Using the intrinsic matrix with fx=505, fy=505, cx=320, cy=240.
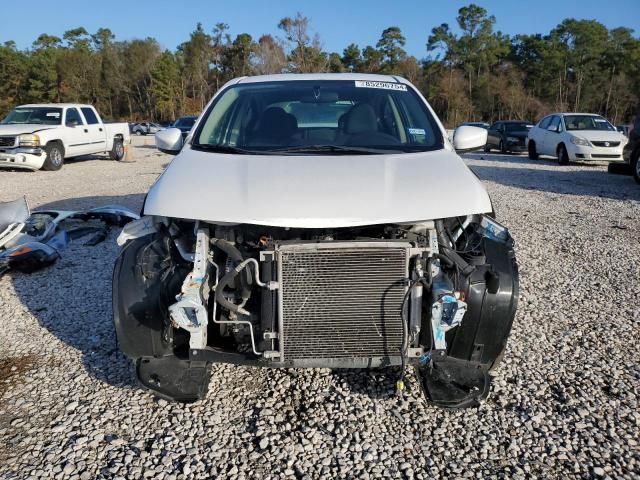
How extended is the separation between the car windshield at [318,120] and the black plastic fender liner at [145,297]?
94cm

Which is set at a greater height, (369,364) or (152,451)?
(369,364)

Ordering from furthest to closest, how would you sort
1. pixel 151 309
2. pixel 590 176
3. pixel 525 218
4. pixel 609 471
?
pixel 590 176, pixel 525 218, pixel 151 309, pixel 609 471

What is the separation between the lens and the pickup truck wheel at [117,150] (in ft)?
57.7

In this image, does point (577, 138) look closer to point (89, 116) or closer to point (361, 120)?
point (361, 120)

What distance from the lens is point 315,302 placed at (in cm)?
245

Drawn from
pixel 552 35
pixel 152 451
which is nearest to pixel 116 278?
pixel 152 451

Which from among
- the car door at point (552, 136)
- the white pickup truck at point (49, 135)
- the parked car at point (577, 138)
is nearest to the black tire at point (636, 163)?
the parked car at point (577, 138)

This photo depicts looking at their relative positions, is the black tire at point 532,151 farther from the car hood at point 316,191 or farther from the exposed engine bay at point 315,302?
the exposed engine bay at point 315,302

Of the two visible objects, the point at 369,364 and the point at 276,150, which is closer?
the point at 369,364

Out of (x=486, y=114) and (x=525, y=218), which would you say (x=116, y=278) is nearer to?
(x=525, y=218)

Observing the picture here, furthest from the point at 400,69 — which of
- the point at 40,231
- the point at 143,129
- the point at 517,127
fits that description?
the point at 40,231

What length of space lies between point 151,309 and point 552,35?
230 ft

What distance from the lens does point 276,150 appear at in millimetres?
3236

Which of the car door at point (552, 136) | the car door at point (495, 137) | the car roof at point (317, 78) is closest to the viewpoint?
the car roof at point (317, 78)
